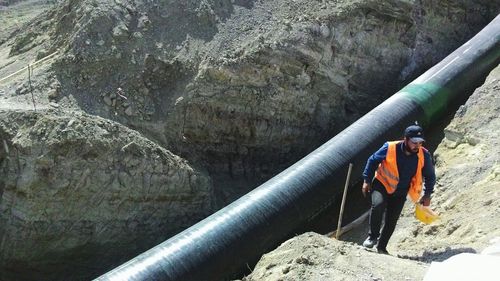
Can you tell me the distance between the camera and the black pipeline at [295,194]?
6.16 meters

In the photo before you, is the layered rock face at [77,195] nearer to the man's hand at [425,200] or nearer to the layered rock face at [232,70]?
the layered rock face at [232,70]

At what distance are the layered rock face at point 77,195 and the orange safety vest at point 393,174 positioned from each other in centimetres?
406

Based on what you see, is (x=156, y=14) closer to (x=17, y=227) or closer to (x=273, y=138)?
(x=273, y=138)

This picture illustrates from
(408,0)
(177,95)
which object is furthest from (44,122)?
(408,0)

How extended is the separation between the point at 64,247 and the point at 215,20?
539 centimetres

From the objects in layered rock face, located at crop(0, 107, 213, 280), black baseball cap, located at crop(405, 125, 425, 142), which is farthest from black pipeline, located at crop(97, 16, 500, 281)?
black baseball cap, located at crop(405, 125, 425, 142)

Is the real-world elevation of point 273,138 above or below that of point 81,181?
below

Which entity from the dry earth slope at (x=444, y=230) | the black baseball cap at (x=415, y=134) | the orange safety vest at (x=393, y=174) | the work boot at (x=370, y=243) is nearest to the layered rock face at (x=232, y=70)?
the dry earth slope at (x=444, y=230)

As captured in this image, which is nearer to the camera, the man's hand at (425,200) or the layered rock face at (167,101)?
the man's hand at (425,200)

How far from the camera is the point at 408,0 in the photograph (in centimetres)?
A: 1144

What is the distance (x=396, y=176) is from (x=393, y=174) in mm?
39

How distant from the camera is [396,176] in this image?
565cm

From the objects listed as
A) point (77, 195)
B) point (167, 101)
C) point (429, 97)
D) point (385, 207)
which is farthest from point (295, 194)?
point (429, 97)

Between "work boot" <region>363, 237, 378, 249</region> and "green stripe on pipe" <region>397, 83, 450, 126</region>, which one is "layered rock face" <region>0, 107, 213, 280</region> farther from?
"green stripe on pipe" <region>397, 83, 450, 126</region>
